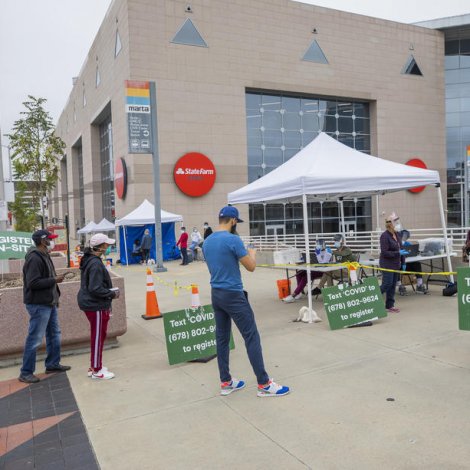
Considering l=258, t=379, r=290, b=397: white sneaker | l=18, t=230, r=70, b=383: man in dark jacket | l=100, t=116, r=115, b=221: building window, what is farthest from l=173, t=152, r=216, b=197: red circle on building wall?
l=258, t=379, r=290, b=397: white sneaker

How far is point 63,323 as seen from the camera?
6230mm

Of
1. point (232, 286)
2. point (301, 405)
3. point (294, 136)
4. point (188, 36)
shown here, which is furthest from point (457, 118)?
point (301, 405)

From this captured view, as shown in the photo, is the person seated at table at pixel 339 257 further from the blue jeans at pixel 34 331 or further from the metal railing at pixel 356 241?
the blue jeans at pixel 34 331

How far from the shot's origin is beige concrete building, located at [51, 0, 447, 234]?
25.1 metres

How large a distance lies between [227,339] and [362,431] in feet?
5.05

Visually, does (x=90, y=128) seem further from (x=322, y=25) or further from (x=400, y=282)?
(x=400, y=282)

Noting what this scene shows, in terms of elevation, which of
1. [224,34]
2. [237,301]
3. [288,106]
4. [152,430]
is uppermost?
[224,34]

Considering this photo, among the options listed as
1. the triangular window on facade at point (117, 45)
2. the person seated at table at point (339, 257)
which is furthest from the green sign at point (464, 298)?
the triangular window on facade at point (117, 45)

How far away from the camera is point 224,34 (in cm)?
2630

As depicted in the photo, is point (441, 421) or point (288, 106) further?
point (288, 106)

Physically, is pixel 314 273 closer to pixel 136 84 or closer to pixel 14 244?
pixel 14 244

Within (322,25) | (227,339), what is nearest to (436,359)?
(227,339)

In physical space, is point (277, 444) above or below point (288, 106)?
below

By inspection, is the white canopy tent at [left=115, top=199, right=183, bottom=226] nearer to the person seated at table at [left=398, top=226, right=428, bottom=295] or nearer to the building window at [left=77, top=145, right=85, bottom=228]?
the person seated at table at [left=398, top=226, right=428, bottom=295]
